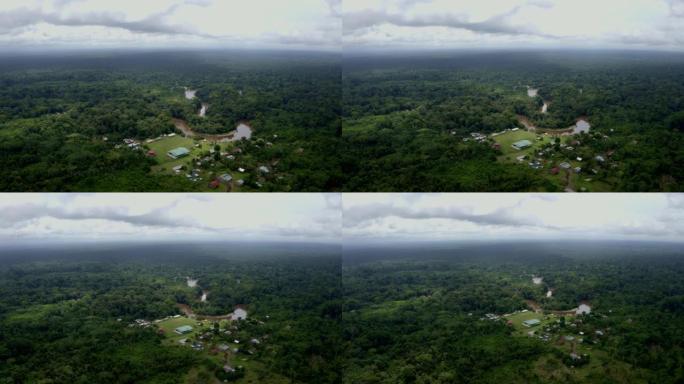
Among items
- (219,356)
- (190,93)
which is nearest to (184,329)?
(219,356)

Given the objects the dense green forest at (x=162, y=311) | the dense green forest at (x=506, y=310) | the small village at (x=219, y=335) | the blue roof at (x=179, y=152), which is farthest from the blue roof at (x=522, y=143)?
the blue roof at (x=179, y=152)

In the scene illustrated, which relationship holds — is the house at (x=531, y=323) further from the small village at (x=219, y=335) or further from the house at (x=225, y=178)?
the house at (x=225, y=178)

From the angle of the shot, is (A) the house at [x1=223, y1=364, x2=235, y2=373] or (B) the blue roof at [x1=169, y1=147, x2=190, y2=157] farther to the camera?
(A) the house at [x1=223, y1=364, x2=235, y2=373]

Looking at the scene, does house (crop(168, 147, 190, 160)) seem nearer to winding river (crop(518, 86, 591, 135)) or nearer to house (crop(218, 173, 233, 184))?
house (crop(218, 173, 233, 184))

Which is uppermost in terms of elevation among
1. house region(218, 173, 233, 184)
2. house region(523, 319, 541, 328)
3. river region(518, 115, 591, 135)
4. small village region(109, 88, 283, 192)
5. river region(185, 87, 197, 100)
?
river region(185, 87, 197, 100)

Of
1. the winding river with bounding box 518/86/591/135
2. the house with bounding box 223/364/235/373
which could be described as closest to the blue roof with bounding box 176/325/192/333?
the house with bounding box 223/364/235/373

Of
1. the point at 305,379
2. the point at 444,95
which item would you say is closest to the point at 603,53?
the point at 444,95

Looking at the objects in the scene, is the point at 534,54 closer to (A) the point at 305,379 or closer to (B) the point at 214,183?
(B) the point at 214,183

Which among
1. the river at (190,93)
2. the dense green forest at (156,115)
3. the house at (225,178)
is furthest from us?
the river at (190,93)
